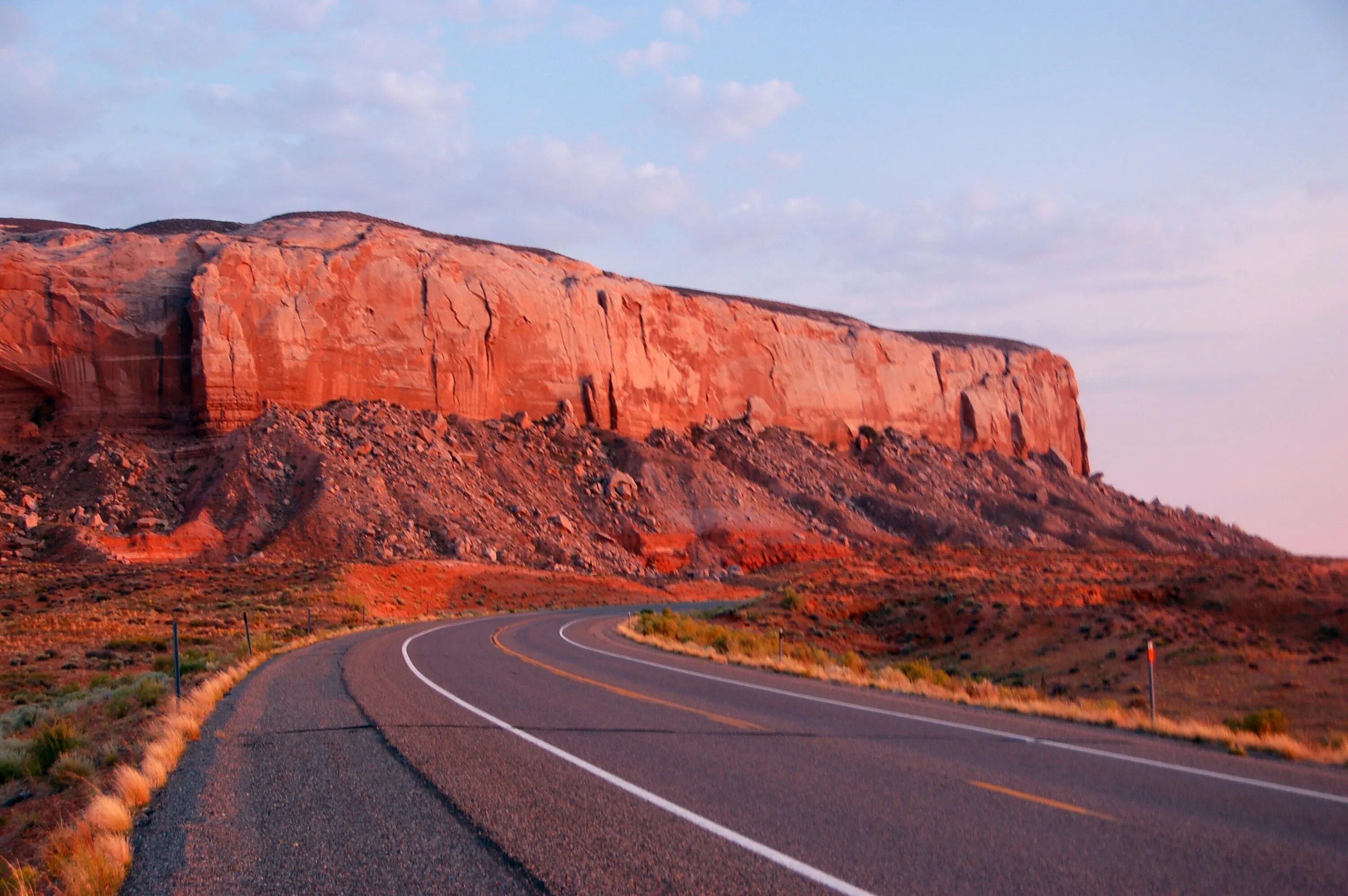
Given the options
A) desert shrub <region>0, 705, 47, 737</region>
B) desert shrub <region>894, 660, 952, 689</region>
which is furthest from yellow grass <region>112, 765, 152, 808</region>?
desert shrub <region>894, 660, 952, 689</region>

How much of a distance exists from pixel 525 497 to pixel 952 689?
42755mm

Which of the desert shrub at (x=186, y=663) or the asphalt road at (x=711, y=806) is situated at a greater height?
the asphalt road at (x=711, y=806)

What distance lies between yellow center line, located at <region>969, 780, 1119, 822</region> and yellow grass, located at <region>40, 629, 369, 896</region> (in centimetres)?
600

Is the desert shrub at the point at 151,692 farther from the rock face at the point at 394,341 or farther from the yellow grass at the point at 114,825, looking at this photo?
the rock face at the point at 394,341

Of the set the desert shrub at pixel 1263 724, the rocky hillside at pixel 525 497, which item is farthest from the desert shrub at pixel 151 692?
the rocky hillside at pixel 525 497

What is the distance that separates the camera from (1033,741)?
35.3 feet

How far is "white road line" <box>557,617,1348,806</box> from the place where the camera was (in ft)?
27.5

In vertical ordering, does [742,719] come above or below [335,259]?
below

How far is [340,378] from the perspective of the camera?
57.1 m

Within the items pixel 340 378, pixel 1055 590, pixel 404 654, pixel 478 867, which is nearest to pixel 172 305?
pixel 340 378

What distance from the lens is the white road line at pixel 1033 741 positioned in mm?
8367

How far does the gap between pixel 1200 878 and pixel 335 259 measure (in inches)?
2321

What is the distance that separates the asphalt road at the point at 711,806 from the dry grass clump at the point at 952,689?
86 cm

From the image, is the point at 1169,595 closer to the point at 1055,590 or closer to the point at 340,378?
the point at 1055,590
